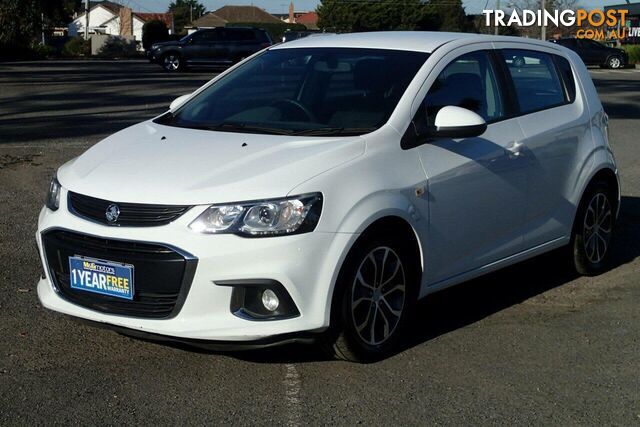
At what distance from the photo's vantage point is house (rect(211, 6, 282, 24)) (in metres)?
124

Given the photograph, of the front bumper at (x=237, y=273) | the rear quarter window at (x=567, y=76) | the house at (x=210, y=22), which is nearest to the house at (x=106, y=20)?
the house at (x=210, y=22)

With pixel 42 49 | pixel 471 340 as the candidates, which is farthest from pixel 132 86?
pixel 42 49

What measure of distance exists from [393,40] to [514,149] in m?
1.02

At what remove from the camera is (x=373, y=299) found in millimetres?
5195

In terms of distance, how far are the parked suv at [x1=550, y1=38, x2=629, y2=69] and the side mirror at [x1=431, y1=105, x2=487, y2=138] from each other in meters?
39.8

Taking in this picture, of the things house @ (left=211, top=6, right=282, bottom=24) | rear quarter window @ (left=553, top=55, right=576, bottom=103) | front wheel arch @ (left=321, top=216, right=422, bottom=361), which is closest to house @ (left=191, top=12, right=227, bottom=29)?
house @ (left=211, top=6, right=282, bottom=24)

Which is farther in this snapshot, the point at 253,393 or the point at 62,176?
the point at 62,176

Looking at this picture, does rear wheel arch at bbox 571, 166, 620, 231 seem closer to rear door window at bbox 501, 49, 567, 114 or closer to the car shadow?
the car shadow

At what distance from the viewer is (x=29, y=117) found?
56.6 ft

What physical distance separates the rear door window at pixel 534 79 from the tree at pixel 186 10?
114061mm

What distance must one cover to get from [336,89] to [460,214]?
1.05m

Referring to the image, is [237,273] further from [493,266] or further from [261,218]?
[493,266]

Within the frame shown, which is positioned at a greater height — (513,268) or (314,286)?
(314,286)

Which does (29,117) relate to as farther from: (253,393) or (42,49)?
(42,49)
